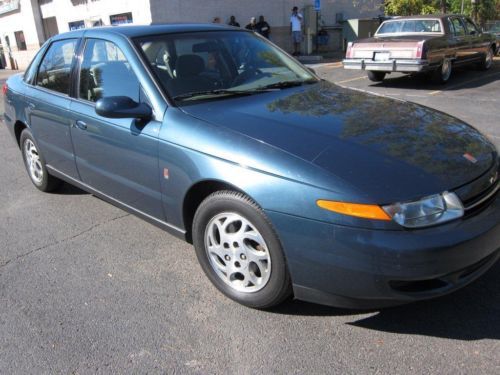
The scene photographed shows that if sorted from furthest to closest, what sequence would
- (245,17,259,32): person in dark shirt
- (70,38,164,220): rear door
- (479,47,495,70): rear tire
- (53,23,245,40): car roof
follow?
(245,17,259,32): person in dark shirt
(479,47,495,70): rear tire
(53,23,245,40): car roof
(70,38,164,220): rear door

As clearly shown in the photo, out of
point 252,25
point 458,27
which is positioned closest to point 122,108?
point 458,27

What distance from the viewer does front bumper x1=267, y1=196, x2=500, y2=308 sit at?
225 centimetres

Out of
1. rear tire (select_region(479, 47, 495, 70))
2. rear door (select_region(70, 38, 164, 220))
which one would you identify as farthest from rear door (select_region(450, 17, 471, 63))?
rear door (select_region(70, 38, 164, 220))

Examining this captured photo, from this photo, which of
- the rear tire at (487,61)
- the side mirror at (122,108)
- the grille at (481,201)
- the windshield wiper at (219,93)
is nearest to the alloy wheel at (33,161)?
the side mirror at (122,108)

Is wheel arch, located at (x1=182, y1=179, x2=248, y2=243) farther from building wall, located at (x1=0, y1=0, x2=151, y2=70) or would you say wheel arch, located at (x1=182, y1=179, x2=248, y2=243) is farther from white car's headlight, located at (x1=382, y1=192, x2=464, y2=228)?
building wall, located at (x1=0, y1=0, x2=151, y2=70)

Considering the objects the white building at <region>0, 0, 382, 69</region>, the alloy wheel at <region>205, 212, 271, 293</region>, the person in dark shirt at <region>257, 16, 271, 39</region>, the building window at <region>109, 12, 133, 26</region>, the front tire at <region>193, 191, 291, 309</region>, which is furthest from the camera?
the person in dark shirt at <region>257, 16, 271, 39</region>

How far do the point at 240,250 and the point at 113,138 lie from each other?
1371mm

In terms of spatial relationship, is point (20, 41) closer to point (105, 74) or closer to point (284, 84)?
point (105, 74)

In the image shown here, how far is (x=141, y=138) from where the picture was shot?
3.20 m

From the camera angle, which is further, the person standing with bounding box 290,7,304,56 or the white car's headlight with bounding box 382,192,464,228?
the person standing with bounding box 290,7,304,56

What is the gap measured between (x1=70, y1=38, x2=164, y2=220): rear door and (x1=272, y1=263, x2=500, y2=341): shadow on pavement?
4.25 ft

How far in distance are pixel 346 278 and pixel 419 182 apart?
24.0 inches

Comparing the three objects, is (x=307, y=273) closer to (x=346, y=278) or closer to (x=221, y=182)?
(x=346, y=278)

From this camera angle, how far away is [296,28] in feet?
65.0
